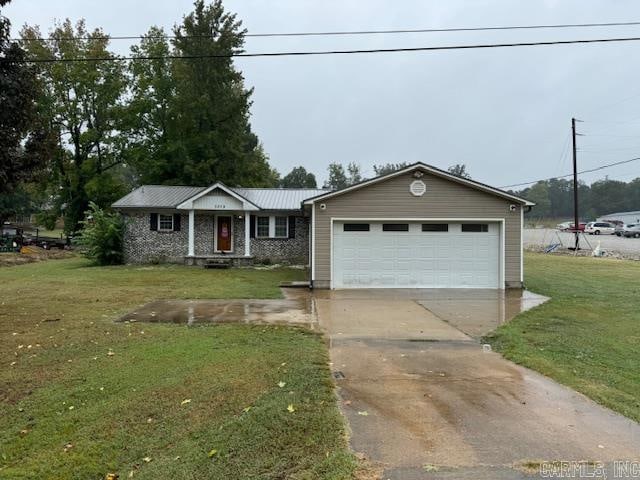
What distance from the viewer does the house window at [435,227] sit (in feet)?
50.2

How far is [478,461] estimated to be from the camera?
3492 mm

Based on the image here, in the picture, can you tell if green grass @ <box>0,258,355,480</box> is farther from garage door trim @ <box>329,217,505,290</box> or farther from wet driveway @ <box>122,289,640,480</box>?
garage door trim @ <box>329,217,505,290</box>

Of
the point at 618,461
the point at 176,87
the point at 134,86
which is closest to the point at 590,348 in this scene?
the point at 618,461

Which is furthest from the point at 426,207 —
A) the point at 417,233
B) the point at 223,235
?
the point at 223,235

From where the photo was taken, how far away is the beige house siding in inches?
594

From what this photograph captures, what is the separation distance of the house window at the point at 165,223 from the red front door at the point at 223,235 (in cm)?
220

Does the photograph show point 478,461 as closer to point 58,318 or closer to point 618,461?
point 618,461

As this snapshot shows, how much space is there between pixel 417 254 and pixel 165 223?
1249 centimetres

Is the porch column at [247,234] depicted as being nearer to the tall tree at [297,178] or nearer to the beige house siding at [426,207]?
the beige house siding at [426,207]

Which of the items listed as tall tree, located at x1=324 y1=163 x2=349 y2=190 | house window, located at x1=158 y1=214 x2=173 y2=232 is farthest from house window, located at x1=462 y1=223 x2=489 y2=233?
tall tree, located at x1=324 y1=163 x2=349 y2=190

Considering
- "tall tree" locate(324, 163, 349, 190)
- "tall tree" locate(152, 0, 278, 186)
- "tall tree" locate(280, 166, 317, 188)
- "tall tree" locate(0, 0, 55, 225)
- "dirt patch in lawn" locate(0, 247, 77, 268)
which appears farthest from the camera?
"tall tree" locate(324, 163, 349, 190)

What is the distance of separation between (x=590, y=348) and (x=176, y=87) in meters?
31.6

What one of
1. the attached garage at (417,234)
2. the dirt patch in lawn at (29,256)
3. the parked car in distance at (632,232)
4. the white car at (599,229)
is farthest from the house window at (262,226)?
the white car at (599,229)

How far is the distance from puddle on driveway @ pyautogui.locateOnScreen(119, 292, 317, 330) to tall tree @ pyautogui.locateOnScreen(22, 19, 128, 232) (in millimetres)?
23804
